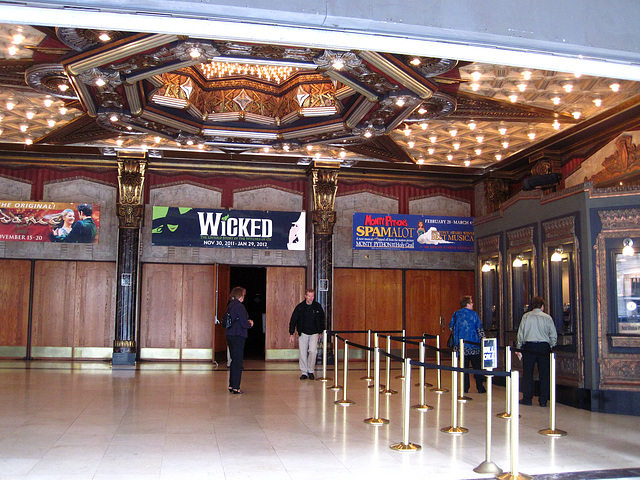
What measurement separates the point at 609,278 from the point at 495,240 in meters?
3.05

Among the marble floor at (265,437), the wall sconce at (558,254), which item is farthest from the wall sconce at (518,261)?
the marble floor at (265,437)

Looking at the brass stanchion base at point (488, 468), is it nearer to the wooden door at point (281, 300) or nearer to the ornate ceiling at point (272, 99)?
the ornate ceiling at point (272, 99)

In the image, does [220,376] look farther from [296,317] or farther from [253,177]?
[253,177]

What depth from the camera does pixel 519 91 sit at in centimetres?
936

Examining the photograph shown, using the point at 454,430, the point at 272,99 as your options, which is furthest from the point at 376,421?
the point at 272,99

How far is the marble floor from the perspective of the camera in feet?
17.3

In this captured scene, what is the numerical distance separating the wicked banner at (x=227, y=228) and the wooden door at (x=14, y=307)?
305 cm

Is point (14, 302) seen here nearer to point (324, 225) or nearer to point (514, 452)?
point (324, 225)

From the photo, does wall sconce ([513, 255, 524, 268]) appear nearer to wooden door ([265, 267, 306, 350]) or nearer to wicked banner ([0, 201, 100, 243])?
wooden door ([265, 267, 306, 350])

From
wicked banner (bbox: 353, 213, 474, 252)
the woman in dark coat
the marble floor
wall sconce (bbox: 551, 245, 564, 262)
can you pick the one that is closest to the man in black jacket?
the marble floor

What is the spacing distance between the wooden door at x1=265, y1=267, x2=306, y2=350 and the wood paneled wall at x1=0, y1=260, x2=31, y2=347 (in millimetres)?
5361

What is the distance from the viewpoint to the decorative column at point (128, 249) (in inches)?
512

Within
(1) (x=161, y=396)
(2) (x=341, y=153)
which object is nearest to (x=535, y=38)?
(1) (x=161, y=396)

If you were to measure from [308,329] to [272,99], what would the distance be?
13.8ft
